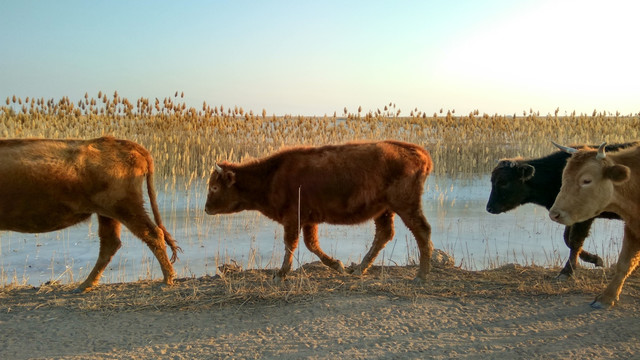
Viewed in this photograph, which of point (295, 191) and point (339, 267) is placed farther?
point (339, 267)

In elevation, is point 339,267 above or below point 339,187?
below

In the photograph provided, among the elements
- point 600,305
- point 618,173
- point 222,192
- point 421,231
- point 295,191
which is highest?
point 618,173

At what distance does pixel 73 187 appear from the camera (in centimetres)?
551

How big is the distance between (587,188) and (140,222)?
4.46 meters

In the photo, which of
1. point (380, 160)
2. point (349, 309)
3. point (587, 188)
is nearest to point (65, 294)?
point (349, 309)

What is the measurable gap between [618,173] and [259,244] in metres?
5.21

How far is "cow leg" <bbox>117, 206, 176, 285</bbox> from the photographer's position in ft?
18.6

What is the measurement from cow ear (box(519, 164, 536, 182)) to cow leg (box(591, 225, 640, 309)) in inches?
73.6

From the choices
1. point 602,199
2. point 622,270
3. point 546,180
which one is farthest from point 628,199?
point 546,180

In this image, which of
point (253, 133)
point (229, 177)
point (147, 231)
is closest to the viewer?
point (147, 231)

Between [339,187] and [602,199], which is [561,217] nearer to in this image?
[602,199]

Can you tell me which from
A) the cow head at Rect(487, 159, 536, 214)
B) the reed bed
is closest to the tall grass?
the reed bed

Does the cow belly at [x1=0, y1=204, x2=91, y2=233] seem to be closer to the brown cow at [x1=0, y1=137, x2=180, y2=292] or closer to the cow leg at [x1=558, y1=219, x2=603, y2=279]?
the brown cow at [x1=0, y1=137, x2=180, y2=292]

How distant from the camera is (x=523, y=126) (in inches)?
720
